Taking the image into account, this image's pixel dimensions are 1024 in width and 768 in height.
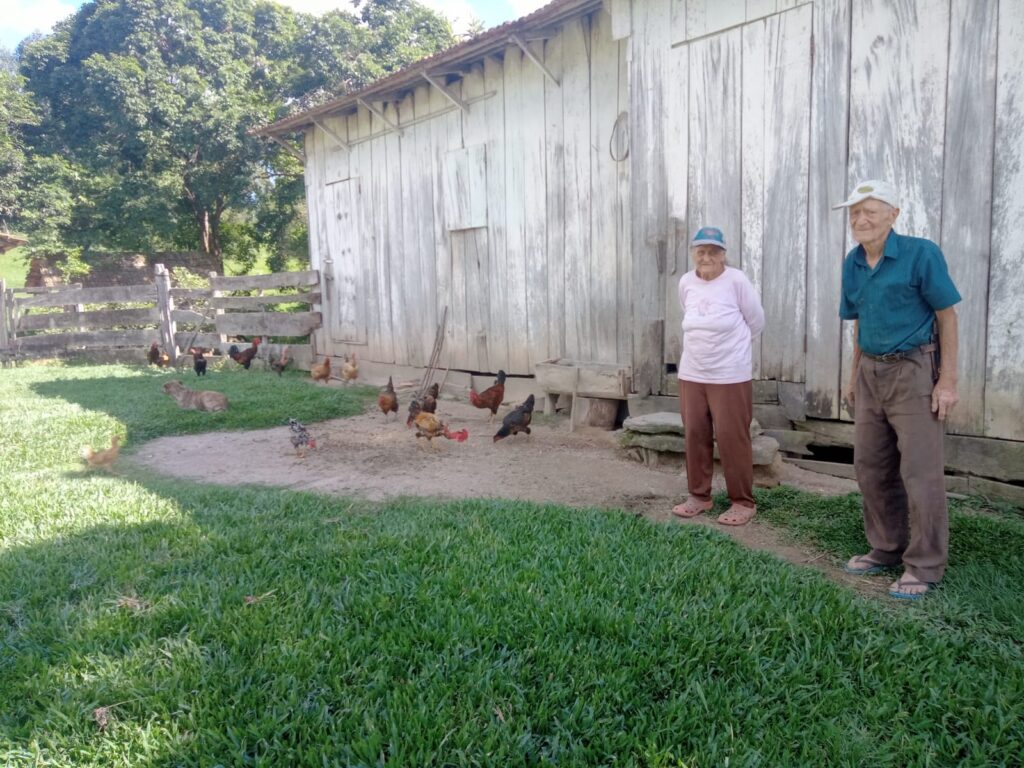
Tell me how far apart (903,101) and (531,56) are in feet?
13.5

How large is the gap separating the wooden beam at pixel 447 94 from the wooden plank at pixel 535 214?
3.69ft

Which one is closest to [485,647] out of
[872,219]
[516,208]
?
[872,219]

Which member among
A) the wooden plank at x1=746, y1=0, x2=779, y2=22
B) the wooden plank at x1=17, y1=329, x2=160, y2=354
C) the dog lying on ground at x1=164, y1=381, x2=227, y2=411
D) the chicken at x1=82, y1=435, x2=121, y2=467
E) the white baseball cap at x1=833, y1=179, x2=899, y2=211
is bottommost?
the chicken at x1=82, y1=435, x2=121, y2=467

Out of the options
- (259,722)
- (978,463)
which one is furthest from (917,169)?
(259,722)

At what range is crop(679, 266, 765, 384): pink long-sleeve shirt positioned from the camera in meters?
4.27

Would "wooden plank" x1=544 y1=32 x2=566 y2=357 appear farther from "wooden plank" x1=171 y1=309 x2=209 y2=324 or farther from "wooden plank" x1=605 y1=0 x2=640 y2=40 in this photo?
"wooden plank" x1=171 y1=309 x2=209 y2=324

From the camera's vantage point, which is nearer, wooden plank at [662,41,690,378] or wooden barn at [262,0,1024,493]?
wooden barn at [262,0,1024,493]

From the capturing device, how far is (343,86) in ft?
84.4

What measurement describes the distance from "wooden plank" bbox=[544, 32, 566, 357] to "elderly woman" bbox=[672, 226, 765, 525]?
11.8 feet

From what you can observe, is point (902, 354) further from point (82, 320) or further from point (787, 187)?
point (82, 320)

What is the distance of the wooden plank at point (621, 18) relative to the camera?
624cm

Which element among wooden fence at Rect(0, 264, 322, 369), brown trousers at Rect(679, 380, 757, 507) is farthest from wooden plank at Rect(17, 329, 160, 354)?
brown trousers at Rect(679, 380, 757, 507)

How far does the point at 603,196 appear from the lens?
7.43m

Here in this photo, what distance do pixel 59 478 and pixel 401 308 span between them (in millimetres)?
5758
